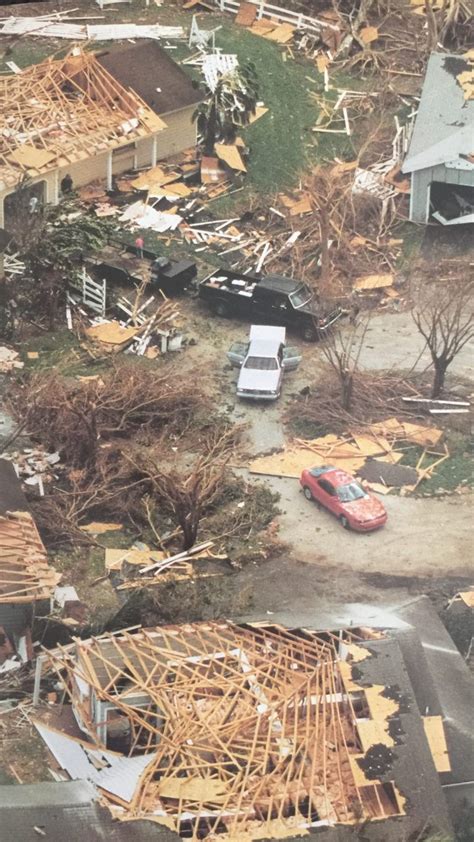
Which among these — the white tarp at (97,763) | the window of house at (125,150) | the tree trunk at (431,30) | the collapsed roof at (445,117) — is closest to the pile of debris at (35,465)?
the white tarp at (97,763)

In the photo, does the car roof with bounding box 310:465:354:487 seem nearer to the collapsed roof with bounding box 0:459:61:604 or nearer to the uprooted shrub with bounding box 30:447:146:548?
the uprooted shrub with bounding box 30:447:146:548

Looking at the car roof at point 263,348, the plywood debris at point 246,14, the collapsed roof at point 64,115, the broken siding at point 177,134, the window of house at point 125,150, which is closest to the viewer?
the car roof at point 263,348

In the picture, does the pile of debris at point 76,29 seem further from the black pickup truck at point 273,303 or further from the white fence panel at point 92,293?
the black pickup truck at point 273,303

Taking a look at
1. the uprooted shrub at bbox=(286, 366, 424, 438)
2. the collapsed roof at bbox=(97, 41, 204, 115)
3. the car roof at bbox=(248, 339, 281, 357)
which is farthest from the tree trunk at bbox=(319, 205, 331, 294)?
the collapsed roof at bbox=(97, 41, 204, 115)

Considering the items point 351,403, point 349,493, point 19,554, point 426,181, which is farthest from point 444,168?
point 19,554

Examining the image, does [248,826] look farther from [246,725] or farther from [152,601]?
[152,601]

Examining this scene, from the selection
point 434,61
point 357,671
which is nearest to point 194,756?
point 357,671
